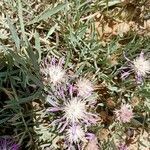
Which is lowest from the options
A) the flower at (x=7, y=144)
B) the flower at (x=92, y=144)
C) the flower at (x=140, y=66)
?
the flower at (x=92, y=144)

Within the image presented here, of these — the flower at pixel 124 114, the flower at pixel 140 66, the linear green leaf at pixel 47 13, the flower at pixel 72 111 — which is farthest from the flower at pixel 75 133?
the linear green leaf at pixel 47 13

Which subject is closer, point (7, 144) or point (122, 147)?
point (7, 144)

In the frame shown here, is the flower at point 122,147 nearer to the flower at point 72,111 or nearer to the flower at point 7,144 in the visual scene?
the flower at point 72,111

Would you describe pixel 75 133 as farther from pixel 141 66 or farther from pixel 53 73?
pixel 141 66

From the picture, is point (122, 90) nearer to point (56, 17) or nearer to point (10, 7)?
point (56, 17)

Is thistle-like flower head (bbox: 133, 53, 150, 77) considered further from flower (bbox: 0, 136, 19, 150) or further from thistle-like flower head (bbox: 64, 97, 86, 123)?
flower (bbox: 0, 136, 19, 150)

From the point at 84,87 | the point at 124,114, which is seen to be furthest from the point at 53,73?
the point at 124,114
